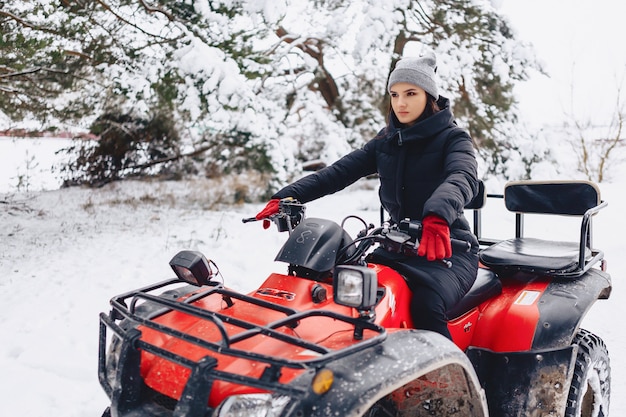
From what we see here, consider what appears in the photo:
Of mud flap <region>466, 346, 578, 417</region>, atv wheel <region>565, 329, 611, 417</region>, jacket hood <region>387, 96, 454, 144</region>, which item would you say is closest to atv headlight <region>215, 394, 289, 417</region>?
mud flap <region>466, 346, 578, 417</region>

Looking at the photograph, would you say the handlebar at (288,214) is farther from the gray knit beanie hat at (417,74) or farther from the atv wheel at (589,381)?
the atv wheel at (589,381)

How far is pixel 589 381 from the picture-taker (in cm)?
306

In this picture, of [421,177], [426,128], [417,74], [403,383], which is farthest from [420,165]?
[403,383]

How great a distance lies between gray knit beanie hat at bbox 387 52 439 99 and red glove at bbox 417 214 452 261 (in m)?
0.95

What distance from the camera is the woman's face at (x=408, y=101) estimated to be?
9.91 ft

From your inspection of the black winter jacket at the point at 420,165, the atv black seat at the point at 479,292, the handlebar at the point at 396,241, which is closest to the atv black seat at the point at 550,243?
the atv black seat at the point at 479,292

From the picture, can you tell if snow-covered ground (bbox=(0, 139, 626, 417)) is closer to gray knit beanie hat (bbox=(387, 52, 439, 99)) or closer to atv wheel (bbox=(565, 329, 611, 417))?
atv wheel (bbox=(565, 329, 611, 417))

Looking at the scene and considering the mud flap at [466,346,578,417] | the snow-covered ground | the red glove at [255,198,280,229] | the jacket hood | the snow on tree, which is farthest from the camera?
the snow on tree

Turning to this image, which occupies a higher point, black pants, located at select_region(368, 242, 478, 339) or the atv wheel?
black pants, located at select_region(368, 242, 478, 339)

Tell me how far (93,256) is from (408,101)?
475 centimetres

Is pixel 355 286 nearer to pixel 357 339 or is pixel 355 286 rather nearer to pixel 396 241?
pixel 357 339

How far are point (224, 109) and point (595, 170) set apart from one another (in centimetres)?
947

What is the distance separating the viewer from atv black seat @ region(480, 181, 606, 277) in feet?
10.3

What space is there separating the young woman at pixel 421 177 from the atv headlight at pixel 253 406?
1.00m
